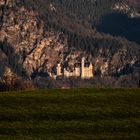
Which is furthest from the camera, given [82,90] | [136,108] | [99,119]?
[82,90]

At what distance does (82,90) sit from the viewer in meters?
79.2

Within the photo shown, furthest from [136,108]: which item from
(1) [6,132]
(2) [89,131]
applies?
(1) [6,132]

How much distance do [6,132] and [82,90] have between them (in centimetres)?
2148

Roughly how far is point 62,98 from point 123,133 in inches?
610

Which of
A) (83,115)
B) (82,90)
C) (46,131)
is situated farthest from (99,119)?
(82,90)

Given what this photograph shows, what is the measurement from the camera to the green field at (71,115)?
2292 inches

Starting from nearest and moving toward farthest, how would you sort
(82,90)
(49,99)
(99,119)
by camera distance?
(99,119) < (49,99) < (82,90)

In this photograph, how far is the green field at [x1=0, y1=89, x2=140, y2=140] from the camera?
58.2 meters

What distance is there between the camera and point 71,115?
213 ft

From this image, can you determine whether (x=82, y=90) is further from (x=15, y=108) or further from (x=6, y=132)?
(x=6, y=132)

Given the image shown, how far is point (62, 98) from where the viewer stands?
2852 inches

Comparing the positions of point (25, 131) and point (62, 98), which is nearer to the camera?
point (25, 131)

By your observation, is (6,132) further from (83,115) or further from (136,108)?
(136,108)

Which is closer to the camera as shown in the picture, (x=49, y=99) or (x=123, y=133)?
(x=123, y=133)
